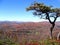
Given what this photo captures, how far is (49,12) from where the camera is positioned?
91.6ft

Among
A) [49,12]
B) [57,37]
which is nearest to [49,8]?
[49,12]

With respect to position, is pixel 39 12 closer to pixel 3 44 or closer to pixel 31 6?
pixel 31 6

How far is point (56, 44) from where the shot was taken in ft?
67.9

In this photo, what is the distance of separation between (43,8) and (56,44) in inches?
291

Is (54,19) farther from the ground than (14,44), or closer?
farther from the ground

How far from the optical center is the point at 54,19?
91.2 feet

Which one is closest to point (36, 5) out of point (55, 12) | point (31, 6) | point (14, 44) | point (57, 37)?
point (31, 6)

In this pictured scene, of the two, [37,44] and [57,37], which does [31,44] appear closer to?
[37,44]

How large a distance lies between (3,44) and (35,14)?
24.3 feet

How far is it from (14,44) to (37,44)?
222cm

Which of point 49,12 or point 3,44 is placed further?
point 49,12

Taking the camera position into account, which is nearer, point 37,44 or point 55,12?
point 37,44

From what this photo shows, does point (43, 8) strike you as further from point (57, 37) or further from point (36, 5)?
point (57, 37)

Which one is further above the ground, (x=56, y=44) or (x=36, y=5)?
(x=36, y=5)
